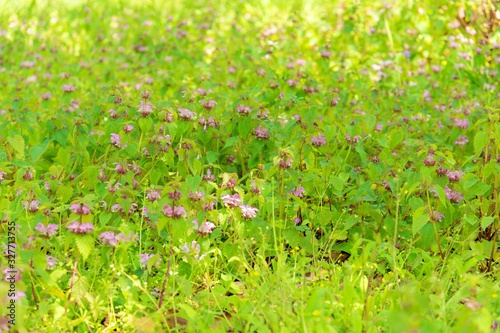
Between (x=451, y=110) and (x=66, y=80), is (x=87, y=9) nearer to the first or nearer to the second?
(x=66, y=80)

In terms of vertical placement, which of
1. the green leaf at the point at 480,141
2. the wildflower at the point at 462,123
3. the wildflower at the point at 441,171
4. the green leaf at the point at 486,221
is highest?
the green leaf at the point at 480,141

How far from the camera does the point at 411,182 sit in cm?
327

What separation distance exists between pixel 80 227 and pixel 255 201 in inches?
40.5

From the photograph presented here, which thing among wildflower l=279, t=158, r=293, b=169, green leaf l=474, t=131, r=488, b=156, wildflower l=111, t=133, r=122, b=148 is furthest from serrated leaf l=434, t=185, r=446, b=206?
wildflower l=111, t=133, r=122, b=148

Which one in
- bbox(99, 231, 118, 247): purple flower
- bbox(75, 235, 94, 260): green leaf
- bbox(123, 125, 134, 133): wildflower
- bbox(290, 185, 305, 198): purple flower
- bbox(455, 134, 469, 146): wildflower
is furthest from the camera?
bbox(455, 134, 469, 146): wildflower

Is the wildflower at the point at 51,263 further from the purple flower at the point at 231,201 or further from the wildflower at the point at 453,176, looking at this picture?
the wildflower at the point at 453,176

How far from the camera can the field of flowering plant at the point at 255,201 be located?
267 centimetres

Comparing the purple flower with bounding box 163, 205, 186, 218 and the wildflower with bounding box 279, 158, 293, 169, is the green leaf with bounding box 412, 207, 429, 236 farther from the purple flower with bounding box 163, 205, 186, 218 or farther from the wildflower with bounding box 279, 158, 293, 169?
the purple flower with bounding box 163, 205, 186, 218

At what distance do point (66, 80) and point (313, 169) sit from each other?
2.57 meters

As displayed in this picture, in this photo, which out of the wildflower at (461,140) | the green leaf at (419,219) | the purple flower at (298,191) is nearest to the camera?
the green leaf at (419,219)

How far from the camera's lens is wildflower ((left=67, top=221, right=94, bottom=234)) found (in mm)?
2633

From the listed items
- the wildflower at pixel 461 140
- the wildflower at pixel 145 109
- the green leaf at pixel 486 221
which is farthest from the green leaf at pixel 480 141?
the wildflower at pixel 145 109

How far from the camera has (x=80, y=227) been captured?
2.63m

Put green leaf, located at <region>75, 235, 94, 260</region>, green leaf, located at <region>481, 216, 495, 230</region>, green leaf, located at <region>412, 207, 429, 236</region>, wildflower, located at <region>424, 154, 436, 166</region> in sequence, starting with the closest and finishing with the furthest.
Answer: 1. green leaf, located at <region>75, 235, 94, 260</region>
2. green leaf, located at <region>412, 207, 429, 236</region>
3. green leaf, located at <region>481, 216, 495, 230</region>
4. wildflower, located at <region>424, 154, 436, 166</region>
